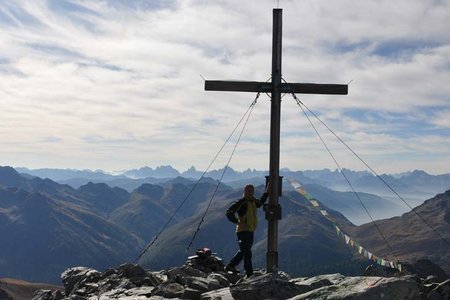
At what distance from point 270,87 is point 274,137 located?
2.09 m

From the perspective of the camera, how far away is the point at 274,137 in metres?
18.5

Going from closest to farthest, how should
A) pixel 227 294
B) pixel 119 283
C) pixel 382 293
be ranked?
pixel 382 293 → pixel 227 294 → pixel 119 283

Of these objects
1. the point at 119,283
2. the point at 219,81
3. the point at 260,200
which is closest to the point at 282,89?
the point at 219,81

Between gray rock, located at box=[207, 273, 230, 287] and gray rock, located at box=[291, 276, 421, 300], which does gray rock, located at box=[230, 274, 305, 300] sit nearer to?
gray rock, located at box=[291, 276, 421, 300]

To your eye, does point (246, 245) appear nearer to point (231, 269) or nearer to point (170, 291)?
point (231, 269)

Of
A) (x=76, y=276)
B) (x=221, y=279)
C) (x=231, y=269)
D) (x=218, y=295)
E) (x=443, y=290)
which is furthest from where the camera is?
(x=76, y=276)

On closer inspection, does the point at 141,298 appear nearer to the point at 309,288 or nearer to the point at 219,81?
the point at 309,288

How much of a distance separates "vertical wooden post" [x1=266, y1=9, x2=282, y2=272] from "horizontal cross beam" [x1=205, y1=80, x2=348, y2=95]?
408mm

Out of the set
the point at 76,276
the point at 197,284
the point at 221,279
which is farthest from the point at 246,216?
the point at 76,276

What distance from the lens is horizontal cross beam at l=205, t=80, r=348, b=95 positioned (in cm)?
1886

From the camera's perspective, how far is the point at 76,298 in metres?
15.6

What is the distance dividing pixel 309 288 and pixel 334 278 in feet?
7.11

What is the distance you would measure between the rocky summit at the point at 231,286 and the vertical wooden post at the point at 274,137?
77.4 inches

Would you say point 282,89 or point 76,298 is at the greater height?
point 282,89
